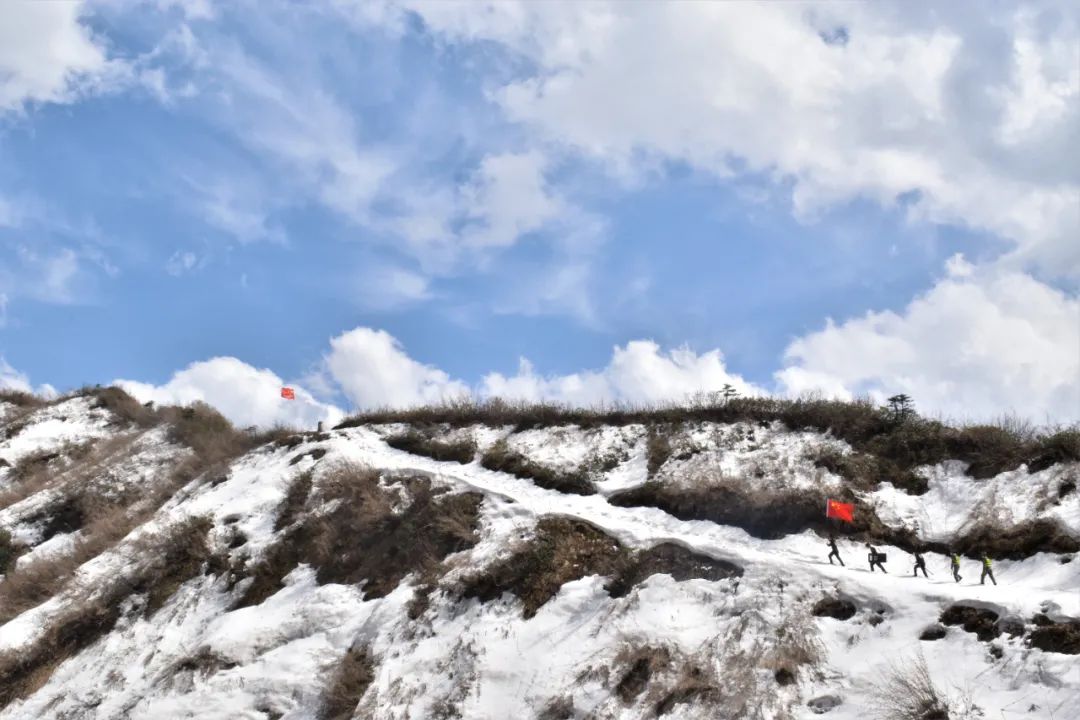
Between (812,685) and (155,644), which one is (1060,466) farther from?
(155,644)

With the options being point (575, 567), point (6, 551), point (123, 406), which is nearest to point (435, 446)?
point (575, 567)

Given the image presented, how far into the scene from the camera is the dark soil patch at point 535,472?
3188cm

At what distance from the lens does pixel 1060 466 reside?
2556 centimetres

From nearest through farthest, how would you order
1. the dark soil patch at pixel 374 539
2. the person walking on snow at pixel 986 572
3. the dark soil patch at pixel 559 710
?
the dark soil patch at pixel 559 710, the person walking on snow at pixel 986 572, the dark soil patch at pixel 374 539

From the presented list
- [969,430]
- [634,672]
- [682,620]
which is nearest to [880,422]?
[969,430]

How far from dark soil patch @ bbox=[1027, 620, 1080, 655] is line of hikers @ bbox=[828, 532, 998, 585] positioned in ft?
10.3

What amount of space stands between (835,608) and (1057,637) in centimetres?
496

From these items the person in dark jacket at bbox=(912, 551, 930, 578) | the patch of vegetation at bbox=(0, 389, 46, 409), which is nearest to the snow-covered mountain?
the person in dark jacket at bbox=(912, 551, 930, 578)

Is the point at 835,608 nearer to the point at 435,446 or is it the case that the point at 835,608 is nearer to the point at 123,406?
the point at 435,446

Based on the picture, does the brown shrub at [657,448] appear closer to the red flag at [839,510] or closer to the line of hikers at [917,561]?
the line of hikers at [917,561]

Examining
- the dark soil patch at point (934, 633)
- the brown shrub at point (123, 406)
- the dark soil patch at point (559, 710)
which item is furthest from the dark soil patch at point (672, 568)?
the brown shrub at point (123, 406)

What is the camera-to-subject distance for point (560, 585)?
2422 cm

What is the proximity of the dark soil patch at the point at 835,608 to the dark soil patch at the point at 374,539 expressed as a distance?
39.8 feet

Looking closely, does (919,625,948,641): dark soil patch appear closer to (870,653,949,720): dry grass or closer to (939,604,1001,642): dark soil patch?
(939,604,1001,642): dark soil patch
